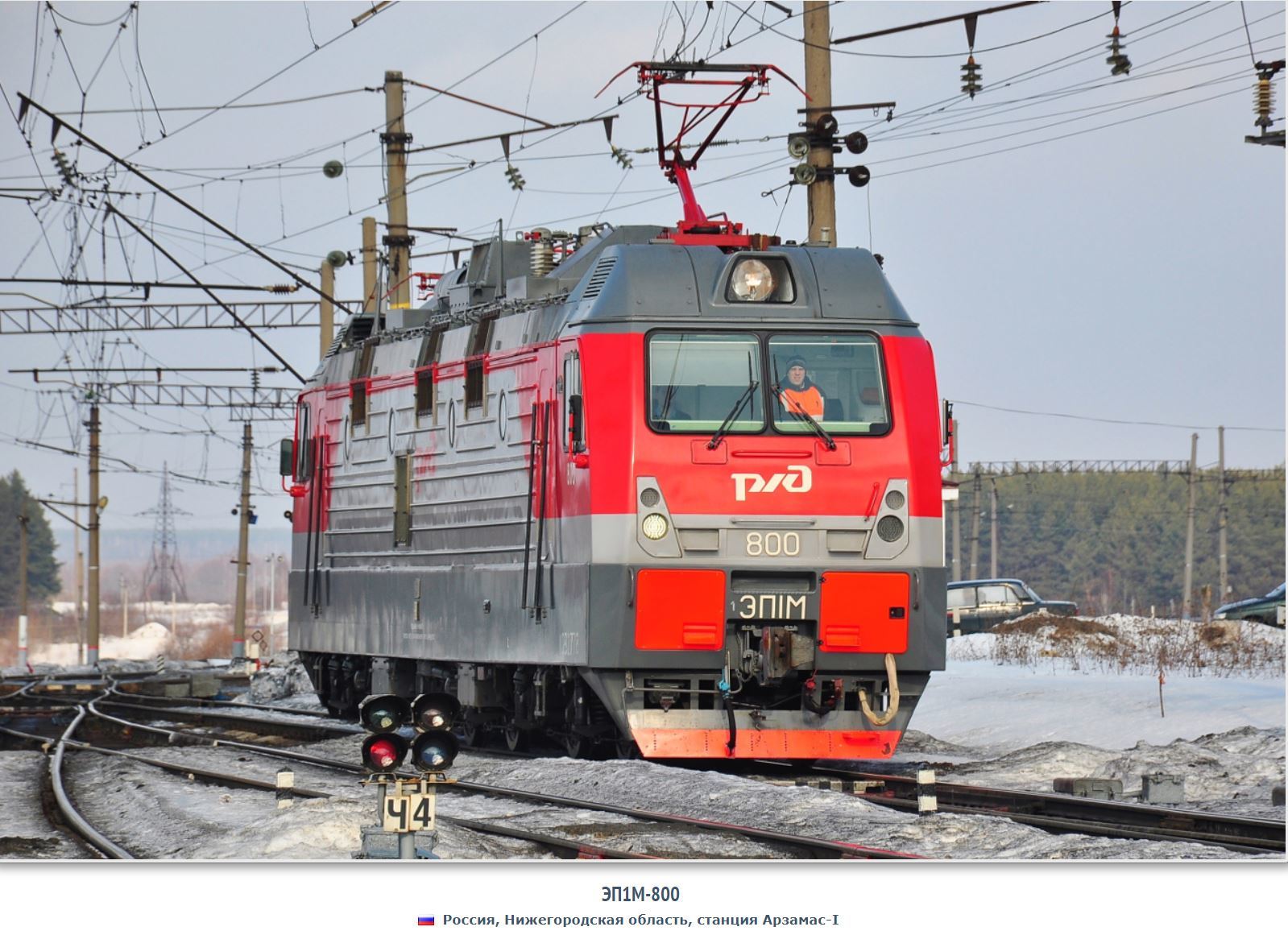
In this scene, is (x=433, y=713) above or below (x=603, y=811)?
above

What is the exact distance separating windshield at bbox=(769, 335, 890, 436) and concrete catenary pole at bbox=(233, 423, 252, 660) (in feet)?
134

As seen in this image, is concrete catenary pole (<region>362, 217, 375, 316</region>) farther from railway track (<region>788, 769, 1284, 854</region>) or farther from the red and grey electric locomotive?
railway track (<region>788, 769, 1284, 854</region>)

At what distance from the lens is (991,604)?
48844 mm

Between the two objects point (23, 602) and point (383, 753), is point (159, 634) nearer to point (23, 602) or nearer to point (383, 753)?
point (23, 602)

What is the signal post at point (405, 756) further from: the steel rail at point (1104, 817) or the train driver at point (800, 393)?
the train driver at point (800, 393)

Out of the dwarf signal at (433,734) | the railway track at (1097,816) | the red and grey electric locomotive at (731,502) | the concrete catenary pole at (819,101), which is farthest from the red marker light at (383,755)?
the concrete catenary pole at (819,101)

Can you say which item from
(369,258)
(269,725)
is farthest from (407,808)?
(369,258)

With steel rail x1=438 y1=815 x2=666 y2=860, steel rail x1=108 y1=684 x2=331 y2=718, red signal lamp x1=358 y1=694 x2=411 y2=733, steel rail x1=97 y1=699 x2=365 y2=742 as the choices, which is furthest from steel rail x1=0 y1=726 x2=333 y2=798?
red signal lamp x1=358 y1=694 x2=411 y2=733

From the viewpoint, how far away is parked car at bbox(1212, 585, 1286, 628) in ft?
138

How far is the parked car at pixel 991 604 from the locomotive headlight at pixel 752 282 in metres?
31.6

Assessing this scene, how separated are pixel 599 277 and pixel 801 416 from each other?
2.06 m

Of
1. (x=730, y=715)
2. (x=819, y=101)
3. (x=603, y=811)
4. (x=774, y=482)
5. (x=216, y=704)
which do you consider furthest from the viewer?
(x=216, y=704)

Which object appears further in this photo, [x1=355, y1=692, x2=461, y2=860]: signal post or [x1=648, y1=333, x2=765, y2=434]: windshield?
[x1=648, y1=333, x2=765, y2=434]: windshield

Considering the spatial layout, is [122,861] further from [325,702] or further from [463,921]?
[325,702]
